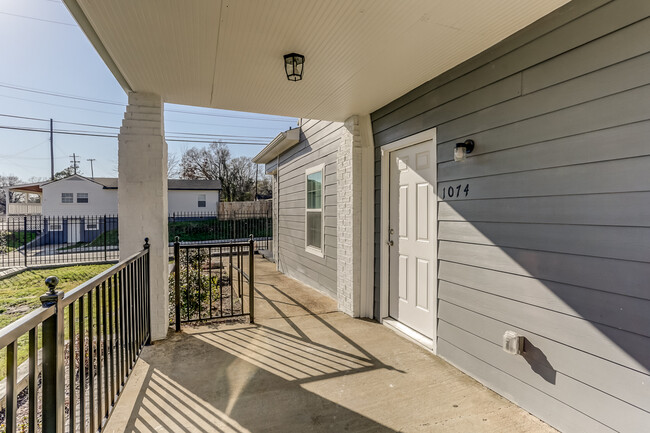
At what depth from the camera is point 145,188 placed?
330cm

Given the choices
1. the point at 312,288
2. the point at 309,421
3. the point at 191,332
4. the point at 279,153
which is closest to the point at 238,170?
the point at 279,153

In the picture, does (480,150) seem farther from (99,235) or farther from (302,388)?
(99,235)

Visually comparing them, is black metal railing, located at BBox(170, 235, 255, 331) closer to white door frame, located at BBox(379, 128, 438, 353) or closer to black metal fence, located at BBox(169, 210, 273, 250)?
white door frame, located at BBox(379, 128, 438, 353)

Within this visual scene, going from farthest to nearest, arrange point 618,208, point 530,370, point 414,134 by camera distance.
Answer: point 414,134
point 530,370
point 618,208

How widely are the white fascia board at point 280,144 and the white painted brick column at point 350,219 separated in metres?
2.16

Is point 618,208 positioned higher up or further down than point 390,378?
higher up

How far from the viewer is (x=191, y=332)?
3.53 meters

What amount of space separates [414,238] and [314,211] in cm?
264

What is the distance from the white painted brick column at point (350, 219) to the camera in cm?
407

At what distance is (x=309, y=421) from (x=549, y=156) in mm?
2214

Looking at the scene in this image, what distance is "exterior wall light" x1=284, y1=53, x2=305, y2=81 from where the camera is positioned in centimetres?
257

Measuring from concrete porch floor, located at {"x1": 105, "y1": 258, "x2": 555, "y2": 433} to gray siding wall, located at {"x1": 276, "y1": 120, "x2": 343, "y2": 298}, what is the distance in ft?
5.75

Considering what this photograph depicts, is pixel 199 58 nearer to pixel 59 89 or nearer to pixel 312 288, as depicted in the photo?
pixel 312 288

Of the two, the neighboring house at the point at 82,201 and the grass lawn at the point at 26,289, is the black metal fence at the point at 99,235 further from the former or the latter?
the grass lawn at the point at 26,289
